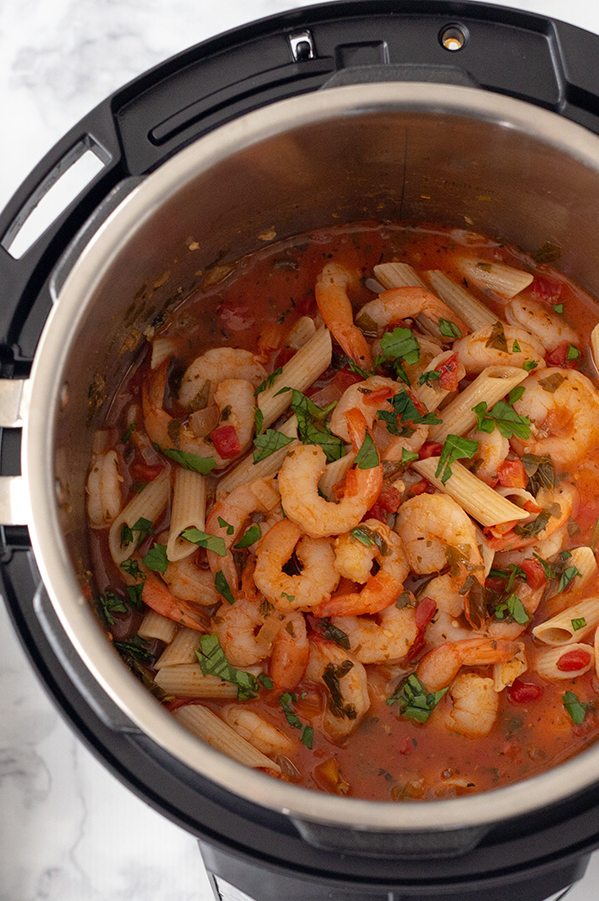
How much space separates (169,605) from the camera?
1770 mm

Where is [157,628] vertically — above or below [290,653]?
above

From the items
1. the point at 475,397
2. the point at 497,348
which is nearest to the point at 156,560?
the point at 475,397

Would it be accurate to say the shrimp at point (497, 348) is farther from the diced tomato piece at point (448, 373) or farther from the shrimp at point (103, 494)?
the shrimp at point (103, 494)

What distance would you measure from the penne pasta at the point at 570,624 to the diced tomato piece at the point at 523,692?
0.10 meters

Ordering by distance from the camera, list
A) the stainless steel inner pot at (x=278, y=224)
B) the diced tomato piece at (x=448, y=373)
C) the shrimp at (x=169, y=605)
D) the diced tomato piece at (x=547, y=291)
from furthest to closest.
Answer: the diced tomato piece at (x=547, y=291) < the diced tomato piece at (x=448, y=373) < the shrimp at (x=169, y=605) < the stainless steel inner pot at (x=278, y=224)

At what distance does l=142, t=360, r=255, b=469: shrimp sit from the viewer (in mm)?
1835

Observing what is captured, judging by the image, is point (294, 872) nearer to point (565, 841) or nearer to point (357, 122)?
point (565, 841)

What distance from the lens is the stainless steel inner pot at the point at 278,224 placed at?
1387mm

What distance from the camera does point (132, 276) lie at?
1.70 m

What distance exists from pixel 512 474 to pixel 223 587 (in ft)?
2.31

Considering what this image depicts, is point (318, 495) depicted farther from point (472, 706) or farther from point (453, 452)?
point (472, 706)

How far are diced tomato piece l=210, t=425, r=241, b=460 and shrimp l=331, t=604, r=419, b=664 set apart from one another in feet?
1.48

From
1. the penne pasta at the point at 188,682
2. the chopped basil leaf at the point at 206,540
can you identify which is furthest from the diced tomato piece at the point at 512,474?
the penne pasta at the point at 188,682

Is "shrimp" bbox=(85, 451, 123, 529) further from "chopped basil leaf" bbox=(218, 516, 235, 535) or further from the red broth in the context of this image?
"chopped basil leaf" bbox=(218, 516, 235, 535)
